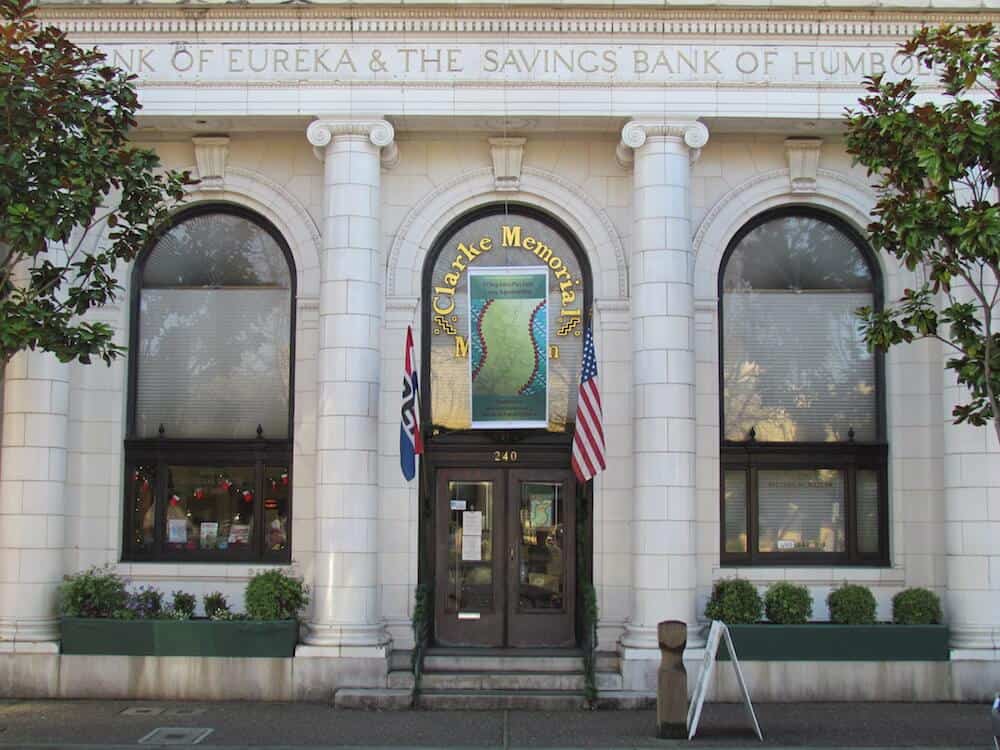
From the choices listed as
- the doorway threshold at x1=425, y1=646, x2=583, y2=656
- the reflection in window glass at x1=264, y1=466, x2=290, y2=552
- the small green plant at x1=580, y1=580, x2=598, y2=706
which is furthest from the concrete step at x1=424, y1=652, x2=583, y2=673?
the reflection in window glass at x1=264, y1=466, x2=290, y2=552

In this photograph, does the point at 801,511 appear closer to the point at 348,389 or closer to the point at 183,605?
the point at 348,389

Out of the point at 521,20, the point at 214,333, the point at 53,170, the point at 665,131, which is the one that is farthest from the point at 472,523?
the point at 53,170

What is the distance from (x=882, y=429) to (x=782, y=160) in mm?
3769

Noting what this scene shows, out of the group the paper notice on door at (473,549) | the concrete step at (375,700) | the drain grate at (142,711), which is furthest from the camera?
the paper notice on door at (473,549)

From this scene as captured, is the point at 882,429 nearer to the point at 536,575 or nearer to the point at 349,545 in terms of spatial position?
the point at 536,575

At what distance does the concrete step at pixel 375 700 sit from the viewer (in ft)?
41.8

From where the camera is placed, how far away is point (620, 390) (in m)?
14.5

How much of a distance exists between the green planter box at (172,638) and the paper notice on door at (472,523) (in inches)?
97.9

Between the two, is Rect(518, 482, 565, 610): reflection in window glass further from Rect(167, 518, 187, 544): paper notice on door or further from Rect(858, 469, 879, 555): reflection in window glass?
Rect(167, 518, 187, 544): paper notice on door

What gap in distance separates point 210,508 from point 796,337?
316 inches

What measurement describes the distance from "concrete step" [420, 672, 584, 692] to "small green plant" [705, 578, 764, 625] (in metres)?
1.84

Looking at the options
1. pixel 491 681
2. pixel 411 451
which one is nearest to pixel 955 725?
pixel 491 681

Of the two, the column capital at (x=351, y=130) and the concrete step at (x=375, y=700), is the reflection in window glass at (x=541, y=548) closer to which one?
the concrete step at (x=375, y=700)

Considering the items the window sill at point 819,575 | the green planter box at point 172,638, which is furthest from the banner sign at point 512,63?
the green planter box at point 172,638
